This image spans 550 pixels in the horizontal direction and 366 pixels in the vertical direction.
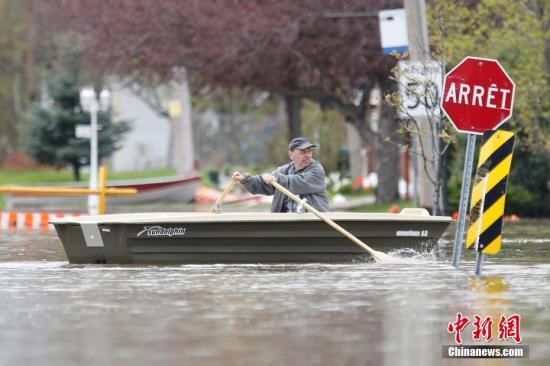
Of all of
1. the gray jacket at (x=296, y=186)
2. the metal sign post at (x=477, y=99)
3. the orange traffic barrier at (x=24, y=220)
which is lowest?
the orange traffic barrier at (x=24, y=220)

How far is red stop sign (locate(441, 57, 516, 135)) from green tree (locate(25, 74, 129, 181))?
131 ft

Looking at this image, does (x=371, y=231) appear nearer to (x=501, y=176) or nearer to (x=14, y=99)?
(x=501, y=176)

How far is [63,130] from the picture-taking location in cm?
5869

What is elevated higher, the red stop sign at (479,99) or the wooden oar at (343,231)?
the red stop sign at (479,99)

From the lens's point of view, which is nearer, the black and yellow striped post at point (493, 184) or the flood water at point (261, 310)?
the flood water at point (261, 310)

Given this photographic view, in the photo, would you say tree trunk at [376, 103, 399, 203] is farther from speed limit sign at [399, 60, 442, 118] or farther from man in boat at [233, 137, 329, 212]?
man in boat at [233, 137, 329, 212]

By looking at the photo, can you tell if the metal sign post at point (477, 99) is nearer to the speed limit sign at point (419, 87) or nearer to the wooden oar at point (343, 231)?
the wooden oar at point (343, 231)

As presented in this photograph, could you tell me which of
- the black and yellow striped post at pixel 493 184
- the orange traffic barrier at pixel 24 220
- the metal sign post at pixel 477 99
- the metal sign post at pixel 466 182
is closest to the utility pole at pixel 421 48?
the orange traffic barrier at pixel 24 220

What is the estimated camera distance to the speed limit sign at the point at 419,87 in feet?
85.1

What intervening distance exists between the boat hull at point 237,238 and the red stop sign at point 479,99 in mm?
2065

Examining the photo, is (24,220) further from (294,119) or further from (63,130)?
(63,130)

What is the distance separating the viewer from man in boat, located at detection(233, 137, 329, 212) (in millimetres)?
20500

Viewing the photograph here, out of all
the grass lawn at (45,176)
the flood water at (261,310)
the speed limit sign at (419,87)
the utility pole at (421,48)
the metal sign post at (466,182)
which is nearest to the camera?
the flood water at (261,310)

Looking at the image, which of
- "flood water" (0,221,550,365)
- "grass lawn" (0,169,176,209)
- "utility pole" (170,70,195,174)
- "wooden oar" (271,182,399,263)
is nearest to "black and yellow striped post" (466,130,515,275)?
"flood water" (0,221,550,365)
